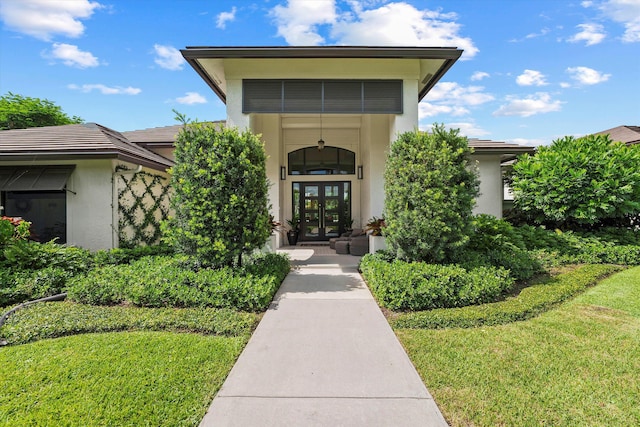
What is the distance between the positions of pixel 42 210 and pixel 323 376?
9.27 metres

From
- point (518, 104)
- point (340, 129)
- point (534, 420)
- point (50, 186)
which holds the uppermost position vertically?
point (518, 104)

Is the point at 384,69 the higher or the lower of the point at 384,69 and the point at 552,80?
the lower

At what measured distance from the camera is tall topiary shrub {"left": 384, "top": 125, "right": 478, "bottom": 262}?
6.01m

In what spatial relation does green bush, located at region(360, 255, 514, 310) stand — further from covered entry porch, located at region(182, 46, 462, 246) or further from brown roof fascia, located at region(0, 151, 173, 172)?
brown roof fascia, located at region(0, 151, 173, 172)

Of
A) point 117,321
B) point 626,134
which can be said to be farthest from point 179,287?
point 626,134

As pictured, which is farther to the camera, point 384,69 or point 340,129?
point 340,129

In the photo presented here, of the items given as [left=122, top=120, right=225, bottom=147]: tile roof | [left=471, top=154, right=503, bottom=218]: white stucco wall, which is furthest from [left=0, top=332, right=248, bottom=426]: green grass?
[left=471, top=154, right=503, bottom=218]: white stucco wall

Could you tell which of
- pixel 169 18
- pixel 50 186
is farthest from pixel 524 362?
pixel 169 18

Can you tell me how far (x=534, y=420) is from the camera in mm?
2479

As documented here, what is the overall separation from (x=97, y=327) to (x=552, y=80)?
1527 cm

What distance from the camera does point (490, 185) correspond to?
11.8 m

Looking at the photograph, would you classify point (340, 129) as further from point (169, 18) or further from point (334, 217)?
point (169, 18)

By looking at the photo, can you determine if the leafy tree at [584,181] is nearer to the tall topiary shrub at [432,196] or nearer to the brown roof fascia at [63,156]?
the tall topiary shrub at [432,196]

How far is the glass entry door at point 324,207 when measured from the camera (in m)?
13.6
